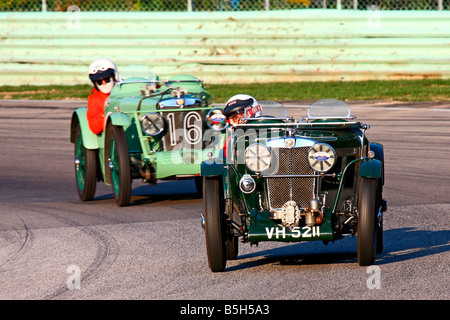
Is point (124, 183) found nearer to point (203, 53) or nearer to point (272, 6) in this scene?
point (203, 53)

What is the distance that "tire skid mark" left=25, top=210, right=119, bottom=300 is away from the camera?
609cm

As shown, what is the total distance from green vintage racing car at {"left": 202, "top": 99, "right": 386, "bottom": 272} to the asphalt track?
280 mm

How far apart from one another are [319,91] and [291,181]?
1102cm

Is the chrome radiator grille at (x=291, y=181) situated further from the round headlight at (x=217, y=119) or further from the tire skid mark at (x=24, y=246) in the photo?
the round headlight at (x=217, y=119)

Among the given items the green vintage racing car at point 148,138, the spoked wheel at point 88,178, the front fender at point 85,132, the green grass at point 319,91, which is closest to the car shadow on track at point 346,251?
the green vintage racing car at point 148,138

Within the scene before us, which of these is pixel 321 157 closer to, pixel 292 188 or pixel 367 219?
A: pixel 292 188

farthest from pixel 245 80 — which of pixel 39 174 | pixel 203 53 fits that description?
pixel 39 174

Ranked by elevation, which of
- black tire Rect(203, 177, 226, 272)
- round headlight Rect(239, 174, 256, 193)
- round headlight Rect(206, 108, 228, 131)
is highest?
round headlight Rect(206, 108, 228, 131)

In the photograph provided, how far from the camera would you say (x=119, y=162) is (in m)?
9.49

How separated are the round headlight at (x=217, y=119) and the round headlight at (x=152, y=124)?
0.55 metres

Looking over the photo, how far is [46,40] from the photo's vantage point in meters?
18.9

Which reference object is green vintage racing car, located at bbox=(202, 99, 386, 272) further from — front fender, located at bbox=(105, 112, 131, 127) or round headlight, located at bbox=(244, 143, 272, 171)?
front fender, located at bbox=(105, 112, 131, 127)

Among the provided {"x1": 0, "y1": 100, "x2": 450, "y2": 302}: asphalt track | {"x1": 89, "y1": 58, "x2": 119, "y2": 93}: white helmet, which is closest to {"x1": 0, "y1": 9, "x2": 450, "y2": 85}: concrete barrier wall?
{"x1": 0, "y1": 100, "x2": 450, "y2": 302}: asphalt track

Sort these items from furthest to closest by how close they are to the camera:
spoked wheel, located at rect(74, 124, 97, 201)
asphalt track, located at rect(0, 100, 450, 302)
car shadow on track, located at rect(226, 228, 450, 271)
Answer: spoked wheel, located at rect(74, 124, 97, 201), car shadow on track, located at rect(226, 228, 450, 271), asphalt track, located at rect(0, 100, 450, 302)
